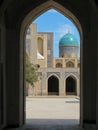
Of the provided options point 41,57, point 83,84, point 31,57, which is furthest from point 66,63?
point 83,84

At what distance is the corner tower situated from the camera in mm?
51169

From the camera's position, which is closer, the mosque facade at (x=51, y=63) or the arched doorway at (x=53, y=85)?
the mosque facade at (x=51, y=63)

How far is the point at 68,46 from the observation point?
51312mm

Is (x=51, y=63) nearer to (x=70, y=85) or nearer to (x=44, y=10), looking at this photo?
(x=70, y=85)

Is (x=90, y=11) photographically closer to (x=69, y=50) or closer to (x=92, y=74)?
(x=92, y=74)

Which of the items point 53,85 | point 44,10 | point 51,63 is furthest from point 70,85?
point 44,10

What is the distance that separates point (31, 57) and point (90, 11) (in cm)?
3139

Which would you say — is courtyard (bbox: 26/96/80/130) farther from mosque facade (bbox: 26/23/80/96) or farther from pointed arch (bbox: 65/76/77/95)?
pointed arch (bbox: 65/76/77/95)

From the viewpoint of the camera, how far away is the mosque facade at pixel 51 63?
4147 cm

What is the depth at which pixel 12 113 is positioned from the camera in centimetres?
1077

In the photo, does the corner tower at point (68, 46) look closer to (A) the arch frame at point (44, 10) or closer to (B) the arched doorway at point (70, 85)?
(B) the arched doorway at point (70, 85)

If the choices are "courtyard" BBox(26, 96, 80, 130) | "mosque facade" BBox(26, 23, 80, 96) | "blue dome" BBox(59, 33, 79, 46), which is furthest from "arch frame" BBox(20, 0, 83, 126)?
"blue dome" BBox(59, 33, 79, 46)

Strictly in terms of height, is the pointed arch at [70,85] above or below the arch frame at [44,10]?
below

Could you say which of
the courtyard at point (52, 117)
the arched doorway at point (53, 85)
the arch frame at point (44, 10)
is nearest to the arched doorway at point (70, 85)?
the arched doorway at point (53, 85)
